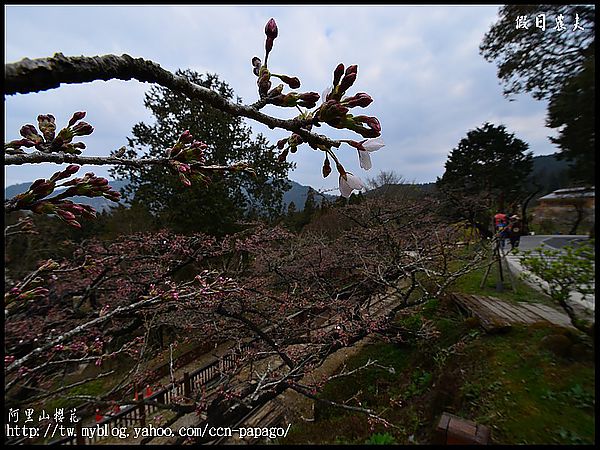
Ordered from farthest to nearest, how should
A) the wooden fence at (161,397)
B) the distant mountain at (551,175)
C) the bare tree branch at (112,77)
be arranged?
the wooden fence at (161,397) → the distant mountain at (551,175) → the bare tree branch at (112,77)

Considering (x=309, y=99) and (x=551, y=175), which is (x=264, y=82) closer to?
(x=309, y=99)

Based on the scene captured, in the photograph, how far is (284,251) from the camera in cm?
628

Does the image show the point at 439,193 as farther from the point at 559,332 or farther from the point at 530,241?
the point at 559,332

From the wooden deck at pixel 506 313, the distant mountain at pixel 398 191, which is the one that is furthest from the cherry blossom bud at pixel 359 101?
the distant mountain at pixel 398 191

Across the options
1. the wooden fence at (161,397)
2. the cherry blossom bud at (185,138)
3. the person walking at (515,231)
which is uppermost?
the cherry blossom bud at (185,138)

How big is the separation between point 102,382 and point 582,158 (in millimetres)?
7440

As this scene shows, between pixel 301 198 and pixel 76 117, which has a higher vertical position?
pixel 301 198

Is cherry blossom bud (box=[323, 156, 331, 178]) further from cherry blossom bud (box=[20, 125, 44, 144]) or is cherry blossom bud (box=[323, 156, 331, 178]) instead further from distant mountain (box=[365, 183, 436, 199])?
distant mountain (box=[365, 183, 436, 199])

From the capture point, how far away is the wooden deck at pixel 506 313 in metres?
3.12

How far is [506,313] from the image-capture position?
3.88m

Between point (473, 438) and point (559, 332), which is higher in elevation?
point (559, 332)

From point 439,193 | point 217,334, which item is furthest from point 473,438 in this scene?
point 439,193

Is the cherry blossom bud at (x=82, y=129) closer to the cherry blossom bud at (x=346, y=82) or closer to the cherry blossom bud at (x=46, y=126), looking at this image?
the cherry blossom bud at (x=46, y=126)

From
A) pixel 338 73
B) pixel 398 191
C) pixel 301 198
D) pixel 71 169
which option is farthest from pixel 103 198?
pixel 301 198
